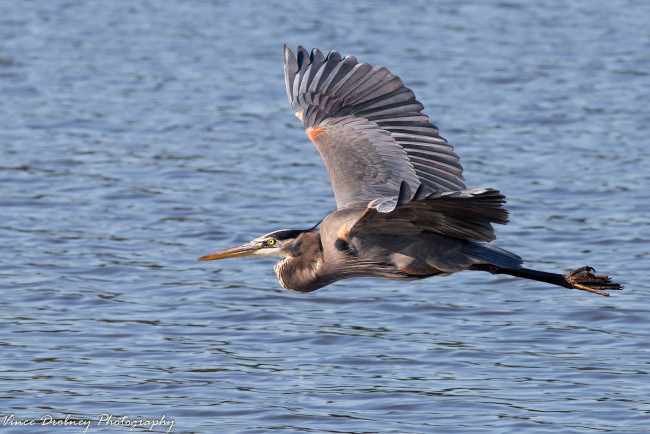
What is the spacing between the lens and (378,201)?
6.50 metres

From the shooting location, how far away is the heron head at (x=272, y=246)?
775 cm

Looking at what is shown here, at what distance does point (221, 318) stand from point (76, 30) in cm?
1273

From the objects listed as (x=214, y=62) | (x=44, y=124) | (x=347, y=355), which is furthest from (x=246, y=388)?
(x=214, y=62)

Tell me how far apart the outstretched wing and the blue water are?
58.2 inches

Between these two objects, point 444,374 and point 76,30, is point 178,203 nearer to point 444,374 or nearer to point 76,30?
point 444,374

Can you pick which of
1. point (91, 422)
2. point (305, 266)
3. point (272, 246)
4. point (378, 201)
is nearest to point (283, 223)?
point (272, 246)

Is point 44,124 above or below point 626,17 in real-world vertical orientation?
below

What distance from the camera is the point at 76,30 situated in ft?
69.8

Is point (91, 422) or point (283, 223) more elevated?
point (283, 223)

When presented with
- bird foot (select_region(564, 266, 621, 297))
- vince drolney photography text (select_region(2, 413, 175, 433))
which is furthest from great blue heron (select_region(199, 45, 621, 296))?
vince drolney photography text (select_region(2, 413, 175, 433))

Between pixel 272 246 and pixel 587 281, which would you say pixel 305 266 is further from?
pixel 587 281

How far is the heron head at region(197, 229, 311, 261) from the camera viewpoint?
7754 mm

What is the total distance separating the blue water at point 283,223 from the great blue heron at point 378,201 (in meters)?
0.98

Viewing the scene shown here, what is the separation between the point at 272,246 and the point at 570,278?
196 centimetres
